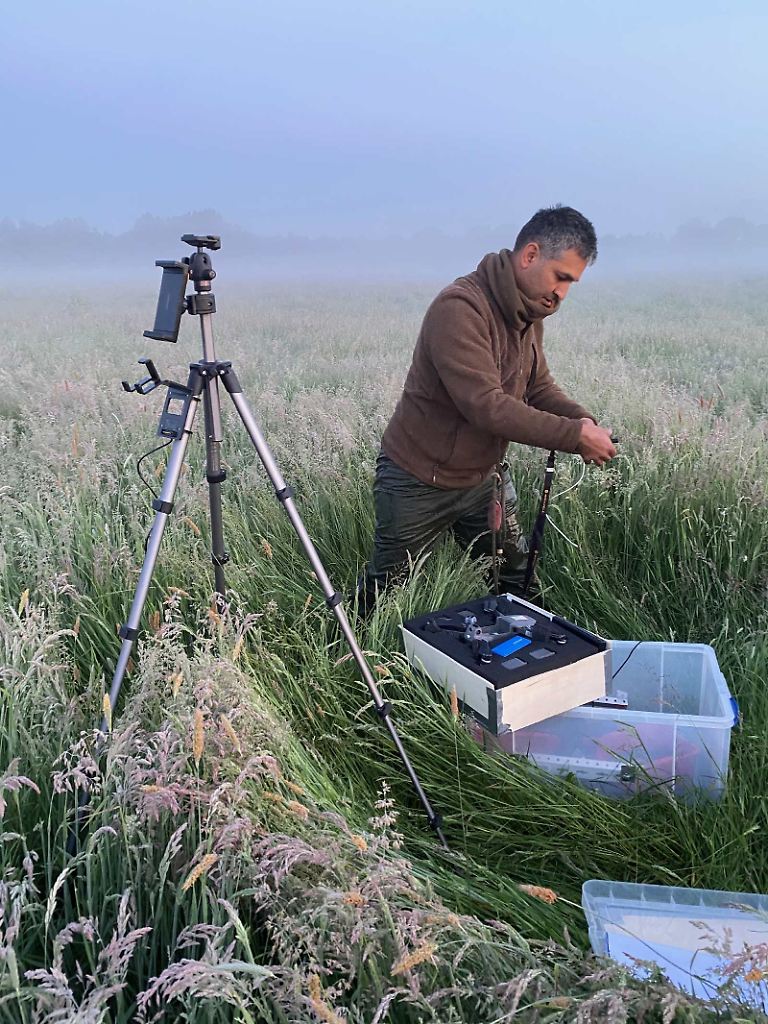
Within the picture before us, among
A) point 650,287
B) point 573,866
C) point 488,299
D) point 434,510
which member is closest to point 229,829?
point 573,866

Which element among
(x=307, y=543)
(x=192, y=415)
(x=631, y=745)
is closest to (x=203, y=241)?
(x=192, y=415)


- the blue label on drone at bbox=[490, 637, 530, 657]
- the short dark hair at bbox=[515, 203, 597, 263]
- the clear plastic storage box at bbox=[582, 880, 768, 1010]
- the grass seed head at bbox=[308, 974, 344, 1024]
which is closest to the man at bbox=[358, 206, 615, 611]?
the short dark hair at bbox=[515, 203, 597, 263]

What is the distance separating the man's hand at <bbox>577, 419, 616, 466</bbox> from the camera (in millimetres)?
2730

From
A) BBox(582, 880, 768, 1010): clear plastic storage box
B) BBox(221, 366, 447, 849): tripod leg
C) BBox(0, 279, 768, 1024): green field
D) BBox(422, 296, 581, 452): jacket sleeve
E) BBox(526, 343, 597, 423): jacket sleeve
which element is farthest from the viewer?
BBox(526, 343, 597, 423): jacket sleeve

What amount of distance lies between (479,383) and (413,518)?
0.74 meters

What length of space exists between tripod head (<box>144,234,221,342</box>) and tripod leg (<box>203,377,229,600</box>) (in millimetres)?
196

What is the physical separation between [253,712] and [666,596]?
7.59 feet

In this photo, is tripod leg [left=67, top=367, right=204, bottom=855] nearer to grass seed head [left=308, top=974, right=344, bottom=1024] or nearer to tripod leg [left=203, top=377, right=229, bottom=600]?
tripod leg [left=203, top=377, right=229, bottom=600]

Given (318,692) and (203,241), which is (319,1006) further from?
(203,241)

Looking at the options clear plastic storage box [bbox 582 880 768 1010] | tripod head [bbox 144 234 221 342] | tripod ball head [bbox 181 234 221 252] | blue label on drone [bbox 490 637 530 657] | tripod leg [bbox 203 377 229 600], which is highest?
tripod ball head [bbox 181 234 221 252]

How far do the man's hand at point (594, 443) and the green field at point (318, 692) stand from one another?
81 centimetres

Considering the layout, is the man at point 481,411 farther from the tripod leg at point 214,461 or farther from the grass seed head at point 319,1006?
the grass seed head at point 319,1006

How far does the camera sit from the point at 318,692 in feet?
8.50

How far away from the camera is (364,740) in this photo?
251cm
